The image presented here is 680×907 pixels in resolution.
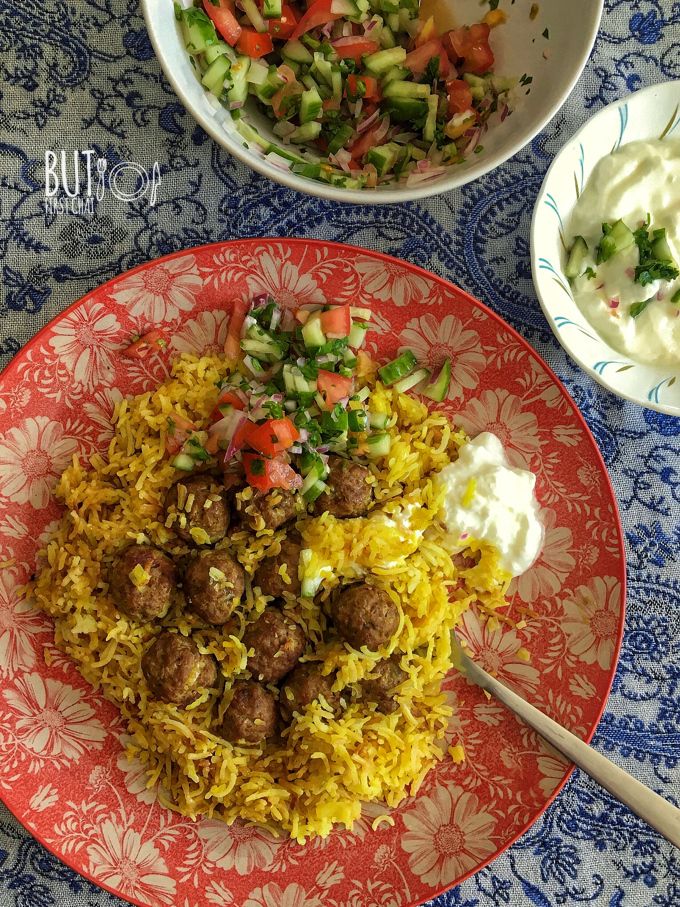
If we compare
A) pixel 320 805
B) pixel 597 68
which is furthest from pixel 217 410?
pixel 597 68

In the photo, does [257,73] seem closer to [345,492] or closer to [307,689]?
[345,492]

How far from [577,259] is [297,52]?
4.19ft

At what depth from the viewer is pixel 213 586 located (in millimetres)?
2633

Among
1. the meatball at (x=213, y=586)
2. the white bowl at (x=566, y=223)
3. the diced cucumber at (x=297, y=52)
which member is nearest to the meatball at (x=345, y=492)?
the meatball at (x=213, y=586)

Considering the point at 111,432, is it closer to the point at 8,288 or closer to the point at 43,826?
the point at 8,288

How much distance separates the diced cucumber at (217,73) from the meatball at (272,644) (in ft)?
6.15

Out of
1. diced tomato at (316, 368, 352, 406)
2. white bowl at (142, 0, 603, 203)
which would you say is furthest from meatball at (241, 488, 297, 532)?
white bowl at (142, 0, 603, 203)

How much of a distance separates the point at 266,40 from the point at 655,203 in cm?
157

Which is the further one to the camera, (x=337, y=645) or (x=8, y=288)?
(x=8, y=288)

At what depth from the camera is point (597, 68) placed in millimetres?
3174

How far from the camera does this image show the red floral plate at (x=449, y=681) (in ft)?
9.43

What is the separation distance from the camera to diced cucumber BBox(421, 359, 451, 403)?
9.75 feet

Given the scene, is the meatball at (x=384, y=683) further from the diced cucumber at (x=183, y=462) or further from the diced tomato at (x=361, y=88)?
the diced tomato at (x=361, y=88)

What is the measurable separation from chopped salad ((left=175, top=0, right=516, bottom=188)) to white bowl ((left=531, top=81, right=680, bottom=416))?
0.40 metres
